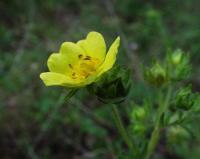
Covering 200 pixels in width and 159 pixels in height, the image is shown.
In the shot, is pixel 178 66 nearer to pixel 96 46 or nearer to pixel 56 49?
pixel 96 46

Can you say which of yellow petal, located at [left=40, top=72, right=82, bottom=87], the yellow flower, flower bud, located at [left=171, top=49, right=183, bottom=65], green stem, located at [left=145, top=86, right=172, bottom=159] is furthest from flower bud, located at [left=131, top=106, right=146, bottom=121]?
yellow petal, located at [left=40, top=72, right=82, bottom=87]

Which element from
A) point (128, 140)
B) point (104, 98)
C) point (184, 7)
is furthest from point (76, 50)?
point (184, 7)

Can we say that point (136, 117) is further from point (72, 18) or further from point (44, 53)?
point (72, 18)

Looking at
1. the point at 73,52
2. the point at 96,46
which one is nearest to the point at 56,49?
the point at 73,52

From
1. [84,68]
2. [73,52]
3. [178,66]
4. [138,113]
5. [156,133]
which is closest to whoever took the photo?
[84,68]

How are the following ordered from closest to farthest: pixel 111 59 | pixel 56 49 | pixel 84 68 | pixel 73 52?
pixel 111 59 < pixel 84 68 < pixel 73 52 < pixel 56 49

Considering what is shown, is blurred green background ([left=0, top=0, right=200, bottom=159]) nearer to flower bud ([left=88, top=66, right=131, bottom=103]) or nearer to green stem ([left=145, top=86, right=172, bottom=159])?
green stem ([left=145, top=86, right=172, bottom=159])

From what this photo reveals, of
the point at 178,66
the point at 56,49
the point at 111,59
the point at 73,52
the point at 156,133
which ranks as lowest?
the point at 156,133
